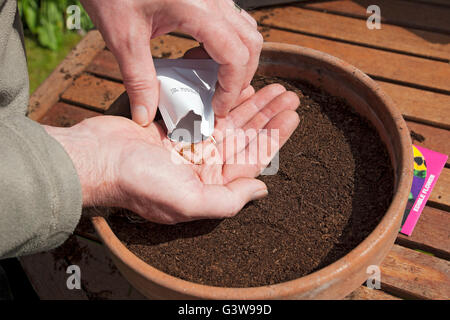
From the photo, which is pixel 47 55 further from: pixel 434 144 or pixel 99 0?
pixel 434 144

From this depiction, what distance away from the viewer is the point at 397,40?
1703 mm

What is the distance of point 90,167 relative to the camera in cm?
98

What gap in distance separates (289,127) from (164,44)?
2.99 feet

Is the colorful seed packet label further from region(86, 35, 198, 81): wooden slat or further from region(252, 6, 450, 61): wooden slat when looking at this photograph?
region(86, 35, 198, 81): wooden slat

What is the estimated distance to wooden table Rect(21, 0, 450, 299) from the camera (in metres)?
1.16

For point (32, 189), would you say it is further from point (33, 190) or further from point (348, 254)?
point (348, 254)

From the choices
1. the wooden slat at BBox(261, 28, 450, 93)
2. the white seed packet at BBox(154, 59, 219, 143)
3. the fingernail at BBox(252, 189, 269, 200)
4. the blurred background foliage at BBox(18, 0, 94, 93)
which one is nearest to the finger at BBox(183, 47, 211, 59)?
the white seed packet at BBox(154, 59, 219, 143)

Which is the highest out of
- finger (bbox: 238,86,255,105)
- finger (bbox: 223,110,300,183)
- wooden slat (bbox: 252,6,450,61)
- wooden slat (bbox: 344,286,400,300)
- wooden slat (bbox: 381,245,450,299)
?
wooden slat (bbox: 252,6,450,61)

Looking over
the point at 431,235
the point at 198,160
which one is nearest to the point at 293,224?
the point at 198,160

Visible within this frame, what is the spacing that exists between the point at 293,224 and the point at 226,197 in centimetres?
20

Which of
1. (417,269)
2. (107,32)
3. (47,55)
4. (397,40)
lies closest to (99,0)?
(107,32)

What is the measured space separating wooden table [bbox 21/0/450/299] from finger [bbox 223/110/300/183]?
1.22ft

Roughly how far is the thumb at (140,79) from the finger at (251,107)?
243 millimetres

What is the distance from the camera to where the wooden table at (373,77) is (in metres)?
1.16
